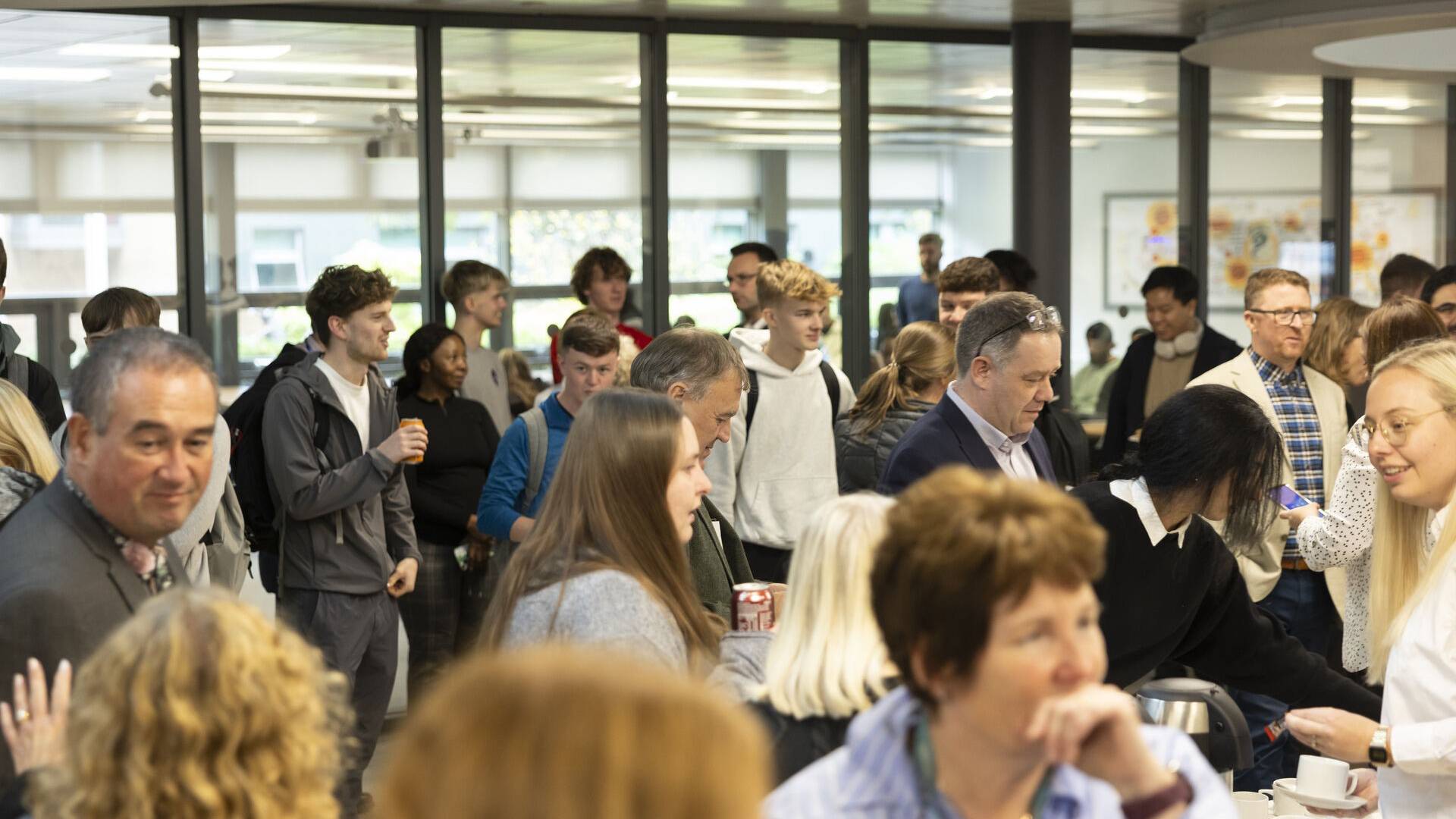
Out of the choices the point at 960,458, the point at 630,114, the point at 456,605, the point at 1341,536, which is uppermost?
the point at 630,114

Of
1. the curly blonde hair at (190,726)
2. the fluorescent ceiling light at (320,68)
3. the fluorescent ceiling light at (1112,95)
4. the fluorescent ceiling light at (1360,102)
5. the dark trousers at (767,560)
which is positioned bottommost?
the dark trousers at (767,560)

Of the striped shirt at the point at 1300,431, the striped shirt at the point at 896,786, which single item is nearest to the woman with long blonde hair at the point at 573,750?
the striped shirt at the point at 896,786

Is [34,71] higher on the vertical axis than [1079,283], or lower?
higher

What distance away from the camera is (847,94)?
8984 millimetres

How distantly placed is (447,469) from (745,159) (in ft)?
10.5

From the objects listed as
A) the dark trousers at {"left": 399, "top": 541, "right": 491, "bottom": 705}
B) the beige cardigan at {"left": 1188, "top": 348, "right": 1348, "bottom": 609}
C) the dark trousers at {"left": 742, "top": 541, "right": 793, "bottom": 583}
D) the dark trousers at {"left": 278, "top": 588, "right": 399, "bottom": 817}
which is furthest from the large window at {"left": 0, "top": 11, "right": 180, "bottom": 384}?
the beige cardigan at {"left": 1188, "top": 348, "right": 1348, "bottom": 609}

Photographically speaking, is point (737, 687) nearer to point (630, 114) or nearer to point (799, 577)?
point (799, 577)

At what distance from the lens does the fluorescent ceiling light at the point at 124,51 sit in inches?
285

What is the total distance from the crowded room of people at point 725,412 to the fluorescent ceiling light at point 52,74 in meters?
→ 0.02

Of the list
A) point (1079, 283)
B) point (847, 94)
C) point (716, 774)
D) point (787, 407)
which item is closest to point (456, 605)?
point (787, 407)

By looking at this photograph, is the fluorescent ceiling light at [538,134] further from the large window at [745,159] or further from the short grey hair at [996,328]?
the short grey hair at [996,328]

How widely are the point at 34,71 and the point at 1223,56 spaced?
562 centimetres

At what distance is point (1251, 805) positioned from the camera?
10.1 feet

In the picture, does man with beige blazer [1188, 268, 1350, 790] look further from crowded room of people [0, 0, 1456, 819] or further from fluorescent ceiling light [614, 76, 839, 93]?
fluorescent ceiling light [614, 76, 839, 93]
